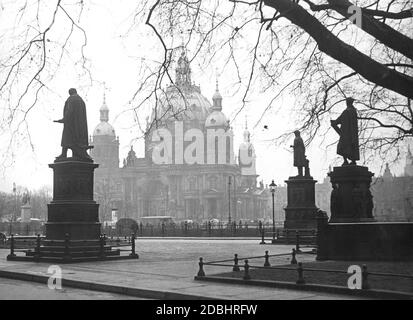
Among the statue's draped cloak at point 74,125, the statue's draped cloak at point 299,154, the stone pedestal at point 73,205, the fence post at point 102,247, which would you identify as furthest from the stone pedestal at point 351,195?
the statue's draped cloak at point 299,154

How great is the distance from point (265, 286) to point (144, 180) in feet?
408

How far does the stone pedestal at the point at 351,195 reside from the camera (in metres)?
19.3

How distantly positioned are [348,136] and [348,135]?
6 cm

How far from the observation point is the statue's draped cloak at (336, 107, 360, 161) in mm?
19969

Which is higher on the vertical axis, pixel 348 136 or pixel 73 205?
pixel 348 136

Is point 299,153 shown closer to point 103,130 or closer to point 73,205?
point 73,205

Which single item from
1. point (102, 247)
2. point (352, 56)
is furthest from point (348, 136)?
point (352, 56)

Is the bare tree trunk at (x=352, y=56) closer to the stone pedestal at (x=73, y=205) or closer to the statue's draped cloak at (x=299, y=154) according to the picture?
the stone pedestal at (x=73, y=205)

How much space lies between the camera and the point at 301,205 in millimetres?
34062

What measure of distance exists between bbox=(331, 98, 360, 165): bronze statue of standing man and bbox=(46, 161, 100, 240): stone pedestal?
8.58 m

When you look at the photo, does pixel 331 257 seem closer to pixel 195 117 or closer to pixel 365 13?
Result: pixel 365 13

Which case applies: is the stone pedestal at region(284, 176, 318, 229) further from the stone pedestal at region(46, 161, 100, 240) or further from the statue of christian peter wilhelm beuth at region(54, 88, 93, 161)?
the statue of christian peter wilhelm beuth at region(54, 88, 93, 161)

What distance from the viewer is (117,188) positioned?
461 ft
